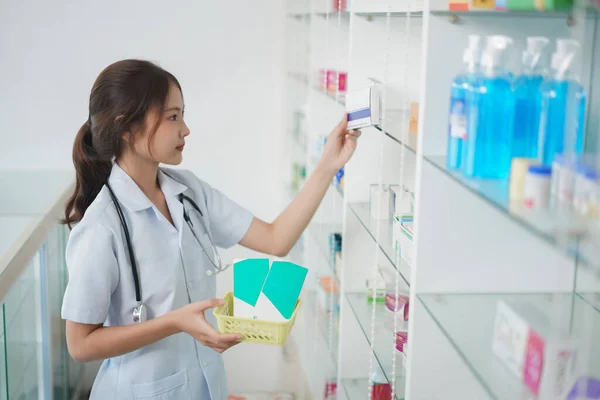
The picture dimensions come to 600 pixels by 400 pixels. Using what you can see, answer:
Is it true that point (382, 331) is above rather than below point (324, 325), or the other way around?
above

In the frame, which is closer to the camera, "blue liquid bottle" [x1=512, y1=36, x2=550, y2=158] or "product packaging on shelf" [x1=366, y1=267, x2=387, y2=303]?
"blue liquid bottle" [x1=512, y1=36, x2=550, y2=158]

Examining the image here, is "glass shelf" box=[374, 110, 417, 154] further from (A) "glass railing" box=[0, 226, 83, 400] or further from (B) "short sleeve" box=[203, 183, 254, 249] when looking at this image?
(A) "glass railing" box=[0, 226, 83, 400]

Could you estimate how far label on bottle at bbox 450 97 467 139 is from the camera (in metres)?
1.45

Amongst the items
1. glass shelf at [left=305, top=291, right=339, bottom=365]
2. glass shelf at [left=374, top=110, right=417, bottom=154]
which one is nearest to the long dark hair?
glass shelf at [left=374, top=110, right=417, bottom=154]

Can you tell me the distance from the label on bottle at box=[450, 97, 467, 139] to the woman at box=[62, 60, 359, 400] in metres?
0.76

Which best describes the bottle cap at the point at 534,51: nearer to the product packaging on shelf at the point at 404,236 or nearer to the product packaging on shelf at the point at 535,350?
the product packaging on shelf at the point at 535,350

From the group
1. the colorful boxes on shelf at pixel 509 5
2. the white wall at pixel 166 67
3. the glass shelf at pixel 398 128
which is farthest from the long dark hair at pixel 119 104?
the white wall at pixel 166 67

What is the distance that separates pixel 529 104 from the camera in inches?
53.3

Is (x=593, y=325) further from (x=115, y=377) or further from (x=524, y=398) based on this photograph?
(x=115, y=377)

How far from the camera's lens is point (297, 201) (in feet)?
7.98

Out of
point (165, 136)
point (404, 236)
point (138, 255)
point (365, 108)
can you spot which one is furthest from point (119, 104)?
point (404, 236)

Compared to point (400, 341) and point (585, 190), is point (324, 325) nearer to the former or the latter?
point (400, 341)

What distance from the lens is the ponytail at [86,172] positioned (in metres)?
2.16

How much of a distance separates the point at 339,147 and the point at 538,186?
46.3 inches
